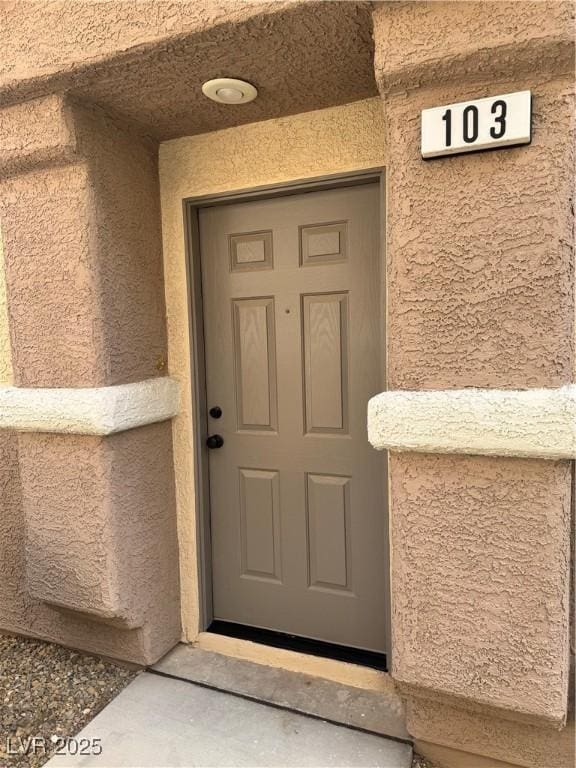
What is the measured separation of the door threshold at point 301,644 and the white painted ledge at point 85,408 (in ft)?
4.37

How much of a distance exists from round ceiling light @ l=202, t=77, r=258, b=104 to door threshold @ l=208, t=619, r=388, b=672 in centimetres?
281

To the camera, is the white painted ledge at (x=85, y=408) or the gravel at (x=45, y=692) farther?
the white painted ledge at (x=85, y=408)

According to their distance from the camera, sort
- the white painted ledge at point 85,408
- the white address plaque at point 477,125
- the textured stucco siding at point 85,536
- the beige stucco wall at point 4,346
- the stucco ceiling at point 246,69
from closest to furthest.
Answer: the white address plaque at point 477,125 < the stucco ceiling at point 246,69 < the white painted ledge at point 85,408 < the textured stucco siding at point 85,536 < the beige stucco wall at point 4,346

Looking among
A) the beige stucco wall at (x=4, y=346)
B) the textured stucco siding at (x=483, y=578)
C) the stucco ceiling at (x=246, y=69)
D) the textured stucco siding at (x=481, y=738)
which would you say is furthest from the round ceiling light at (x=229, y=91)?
the textured stucco siding at (x=481, y=738)

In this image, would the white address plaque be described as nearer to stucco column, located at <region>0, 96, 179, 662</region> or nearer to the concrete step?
stucco column, located at <region>0, 96, 179, 662</region>

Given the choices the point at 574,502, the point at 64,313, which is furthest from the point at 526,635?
the point at 64,313

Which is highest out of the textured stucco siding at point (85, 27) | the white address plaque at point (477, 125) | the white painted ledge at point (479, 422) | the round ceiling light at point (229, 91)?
the textured stucco siding at point (85, 27)

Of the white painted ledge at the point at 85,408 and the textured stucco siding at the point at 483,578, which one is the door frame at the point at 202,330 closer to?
the white painted ledge at the point at 85,408

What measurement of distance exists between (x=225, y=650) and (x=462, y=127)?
2.83 meters

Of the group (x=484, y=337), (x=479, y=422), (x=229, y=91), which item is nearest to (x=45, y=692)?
(x=479, y=422)

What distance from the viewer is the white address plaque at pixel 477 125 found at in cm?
165

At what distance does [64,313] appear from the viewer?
242 centimetres

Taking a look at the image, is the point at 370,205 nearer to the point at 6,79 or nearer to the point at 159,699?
the point at 6,79

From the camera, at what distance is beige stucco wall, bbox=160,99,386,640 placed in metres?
2.36
